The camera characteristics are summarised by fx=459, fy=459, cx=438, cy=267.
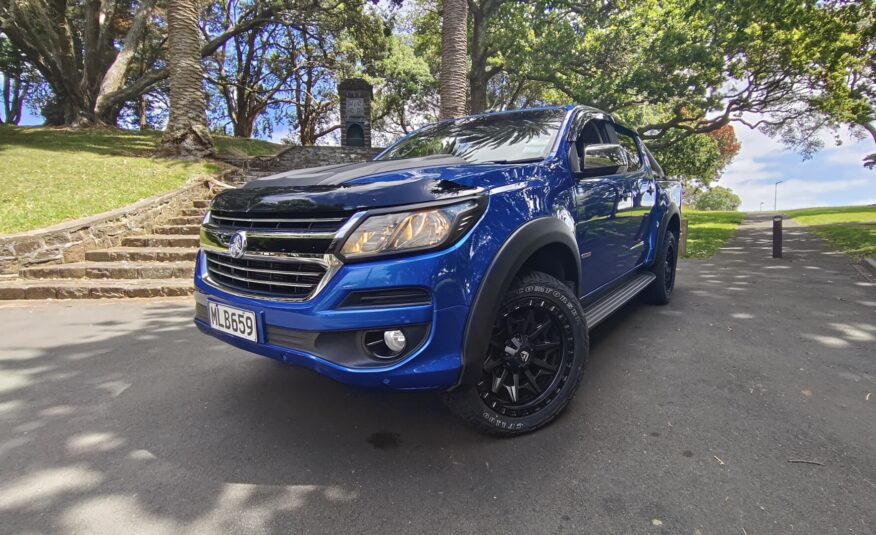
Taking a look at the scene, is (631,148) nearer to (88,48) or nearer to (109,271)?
(109,271)

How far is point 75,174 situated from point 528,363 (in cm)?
1061

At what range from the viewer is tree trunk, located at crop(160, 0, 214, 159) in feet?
37.2

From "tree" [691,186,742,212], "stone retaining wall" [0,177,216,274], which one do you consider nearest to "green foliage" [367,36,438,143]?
"stone retaining wall" [0,177,216,274]

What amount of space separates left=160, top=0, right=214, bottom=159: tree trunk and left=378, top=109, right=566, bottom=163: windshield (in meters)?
9.75

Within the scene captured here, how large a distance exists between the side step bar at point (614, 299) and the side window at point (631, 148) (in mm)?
1007

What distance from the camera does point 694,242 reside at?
440 inches

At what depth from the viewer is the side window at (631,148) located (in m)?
4.05

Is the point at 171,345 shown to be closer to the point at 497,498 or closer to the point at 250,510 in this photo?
the point at 250,510

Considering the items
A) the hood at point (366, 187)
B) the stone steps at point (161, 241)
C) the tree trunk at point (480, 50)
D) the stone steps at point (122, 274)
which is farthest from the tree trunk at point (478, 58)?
the hood at point (366, 187)

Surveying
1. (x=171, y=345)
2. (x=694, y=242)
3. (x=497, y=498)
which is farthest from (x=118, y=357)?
(x=694, y=242)

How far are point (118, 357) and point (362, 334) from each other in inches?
115

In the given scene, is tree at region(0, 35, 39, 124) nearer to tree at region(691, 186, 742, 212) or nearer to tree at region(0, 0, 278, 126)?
tree at region(0, 0, 278, 126)

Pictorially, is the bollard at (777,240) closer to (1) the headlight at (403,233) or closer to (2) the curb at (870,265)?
(2) the curb at (870,265)

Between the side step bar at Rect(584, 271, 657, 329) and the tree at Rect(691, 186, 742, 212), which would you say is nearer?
the side step bar at Rect(584, 271, 657, 329)
